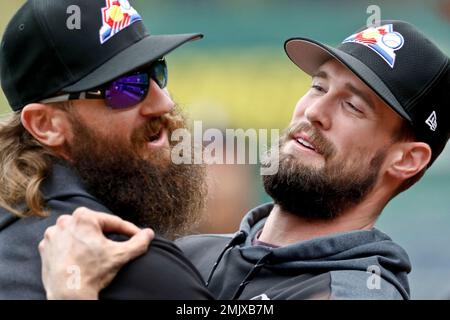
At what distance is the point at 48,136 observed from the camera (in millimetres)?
2574

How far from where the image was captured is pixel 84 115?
8.54ft

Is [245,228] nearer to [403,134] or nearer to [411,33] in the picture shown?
[403,134]

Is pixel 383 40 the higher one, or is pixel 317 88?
pixel 383 40

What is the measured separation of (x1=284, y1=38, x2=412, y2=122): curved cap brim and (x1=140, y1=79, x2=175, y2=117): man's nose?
0.65 metres

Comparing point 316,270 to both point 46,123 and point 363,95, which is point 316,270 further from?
point 46,123

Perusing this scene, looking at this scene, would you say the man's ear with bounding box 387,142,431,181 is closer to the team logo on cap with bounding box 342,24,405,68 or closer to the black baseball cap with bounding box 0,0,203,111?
the team logo on cap with bounding box 342,24,405,68

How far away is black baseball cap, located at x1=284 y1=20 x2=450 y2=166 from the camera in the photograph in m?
2.88

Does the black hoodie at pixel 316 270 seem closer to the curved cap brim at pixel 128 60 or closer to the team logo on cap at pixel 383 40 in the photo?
the team logo on cap at pixel 383 40

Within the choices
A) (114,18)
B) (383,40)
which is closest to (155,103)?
(114,18)

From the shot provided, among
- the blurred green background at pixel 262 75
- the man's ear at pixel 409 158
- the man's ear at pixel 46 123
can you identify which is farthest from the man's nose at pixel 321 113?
the blurred green background at pixel 262 75

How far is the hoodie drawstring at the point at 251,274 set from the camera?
267 centimetres

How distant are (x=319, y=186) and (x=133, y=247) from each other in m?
0.92

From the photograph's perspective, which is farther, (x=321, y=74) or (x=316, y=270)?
(x=321, y=74)

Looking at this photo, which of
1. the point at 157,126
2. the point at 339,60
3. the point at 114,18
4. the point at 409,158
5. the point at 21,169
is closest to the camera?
the point at 21,169
